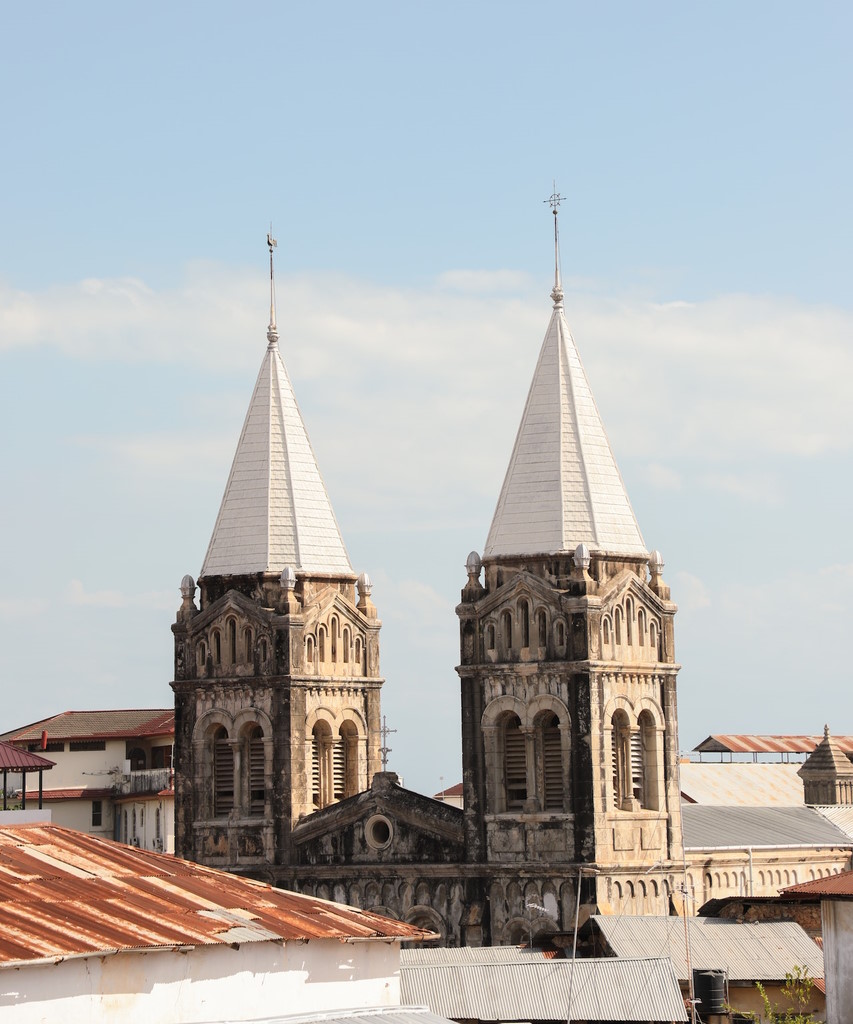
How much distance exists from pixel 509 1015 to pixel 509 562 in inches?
664

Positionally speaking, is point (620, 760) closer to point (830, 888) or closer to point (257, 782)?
point (257, 782)

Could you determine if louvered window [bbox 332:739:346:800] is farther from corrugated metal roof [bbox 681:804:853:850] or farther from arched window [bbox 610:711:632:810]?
corrugated metal roof [bbox 681:804:853:850]

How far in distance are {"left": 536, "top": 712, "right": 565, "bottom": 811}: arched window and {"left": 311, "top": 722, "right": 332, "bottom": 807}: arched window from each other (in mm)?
8760

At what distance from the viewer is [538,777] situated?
64938 mm

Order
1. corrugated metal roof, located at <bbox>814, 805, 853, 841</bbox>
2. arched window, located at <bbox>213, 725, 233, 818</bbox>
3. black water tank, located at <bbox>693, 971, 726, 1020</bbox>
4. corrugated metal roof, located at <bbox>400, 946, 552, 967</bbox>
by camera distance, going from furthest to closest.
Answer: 1. corrugated metal roof, located at <bbox>814, 805, 853, 841</bbox>
2. arched window, located at <bbox>213, 725, 233, 818</bbox>
3. corrugated metal roof, located at <bbox>400, 946, 552, 967</bbox>
4. black water tank, located at <bbox>693, 971, 726, 1020</bbox>

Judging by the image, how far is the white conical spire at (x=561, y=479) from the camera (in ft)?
218

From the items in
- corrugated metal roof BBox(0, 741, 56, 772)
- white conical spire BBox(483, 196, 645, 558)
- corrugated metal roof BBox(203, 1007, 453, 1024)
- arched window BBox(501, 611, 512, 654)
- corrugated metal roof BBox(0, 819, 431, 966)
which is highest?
white conical spire BBox(483, 196, 645, 558)

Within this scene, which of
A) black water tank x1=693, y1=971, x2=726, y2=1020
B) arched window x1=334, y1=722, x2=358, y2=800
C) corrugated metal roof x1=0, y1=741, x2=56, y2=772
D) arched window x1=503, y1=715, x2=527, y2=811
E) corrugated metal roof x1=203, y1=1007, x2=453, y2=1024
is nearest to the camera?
corrugated metal roof x1=203, y1=1007, x2=453, y2=1024

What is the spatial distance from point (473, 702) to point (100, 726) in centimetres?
4382

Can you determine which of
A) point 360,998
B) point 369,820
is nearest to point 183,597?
point 369,820

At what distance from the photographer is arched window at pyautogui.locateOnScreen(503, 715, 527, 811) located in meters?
65.7

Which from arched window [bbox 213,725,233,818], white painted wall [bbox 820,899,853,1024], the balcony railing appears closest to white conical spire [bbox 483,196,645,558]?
arched window [bbox 213,725,233,818]

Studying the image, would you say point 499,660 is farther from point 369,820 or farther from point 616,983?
point 616,983

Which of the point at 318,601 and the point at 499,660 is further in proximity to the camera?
the point at 318,601
